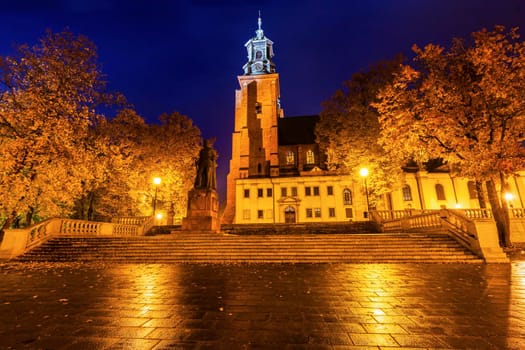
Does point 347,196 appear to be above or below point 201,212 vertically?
above

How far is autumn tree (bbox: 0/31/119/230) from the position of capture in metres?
13.7

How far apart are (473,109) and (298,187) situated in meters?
24.8

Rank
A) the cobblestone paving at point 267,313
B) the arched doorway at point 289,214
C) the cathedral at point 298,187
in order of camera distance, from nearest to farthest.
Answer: the cobblestone paving at point 267,313
the cathedral at point 298,187
the arched doorway at point 289,214

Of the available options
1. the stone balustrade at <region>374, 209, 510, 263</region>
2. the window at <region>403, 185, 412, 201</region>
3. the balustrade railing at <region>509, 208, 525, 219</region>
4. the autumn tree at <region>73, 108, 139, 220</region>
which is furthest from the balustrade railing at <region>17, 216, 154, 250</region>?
the window at <region>403, 185, 412, 201</region>

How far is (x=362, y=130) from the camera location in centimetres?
2355

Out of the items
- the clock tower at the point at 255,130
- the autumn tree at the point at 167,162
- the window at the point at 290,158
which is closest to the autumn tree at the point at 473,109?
the autumn tree at the point at 167,162

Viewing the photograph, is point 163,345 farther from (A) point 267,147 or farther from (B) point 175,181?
(A) point 267,147

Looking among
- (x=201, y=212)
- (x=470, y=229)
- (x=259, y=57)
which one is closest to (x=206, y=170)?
(x=201, y=212)

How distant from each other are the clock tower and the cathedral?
17cm

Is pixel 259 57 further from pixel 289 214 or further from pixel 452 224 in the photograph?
pixel 452 224

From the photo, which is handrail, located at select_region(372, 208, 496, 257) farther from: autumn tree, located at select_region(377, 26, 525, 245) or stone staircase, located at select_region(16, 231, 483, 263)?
autumn tree, located at select_region(377, 26, 525, 245)

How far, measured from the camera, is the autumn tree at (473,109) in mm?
13078

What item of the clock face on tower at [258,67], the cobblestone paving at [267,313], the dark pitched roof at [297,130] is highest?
the clock face on tower at [258,67]

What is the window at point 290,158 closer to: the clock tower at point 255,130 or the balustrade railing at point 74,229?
the clock tower at point 255,130
